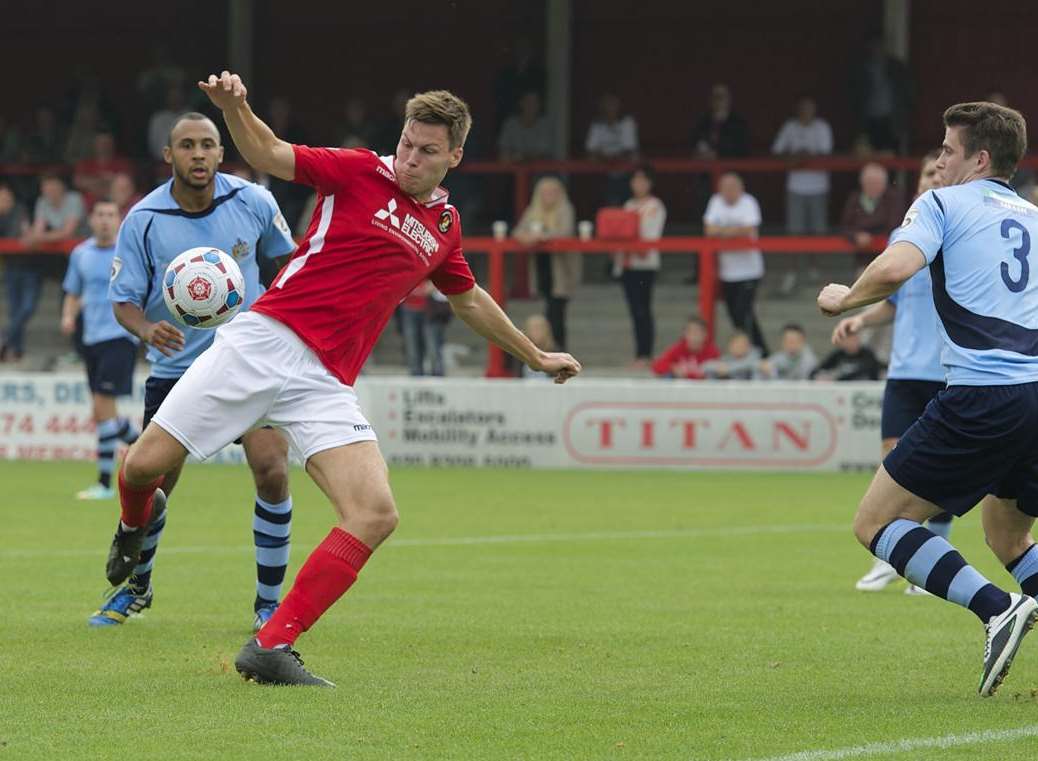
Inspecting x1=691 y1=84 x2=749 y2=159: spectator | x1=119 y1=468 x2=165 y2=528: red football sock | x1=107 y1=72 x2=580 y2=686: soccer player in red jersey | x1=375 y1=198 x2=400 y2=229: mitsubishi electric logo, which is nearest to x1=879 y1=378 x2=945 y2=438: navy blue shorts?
x1=107 y1=72 x2=580 y2=686: soccer player in red jersey

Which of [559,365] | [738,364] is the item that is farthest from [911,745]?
[738,364]

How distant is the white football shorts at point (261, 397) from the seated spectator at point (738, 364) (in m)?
13.2

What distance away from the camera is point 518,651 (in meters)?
7.99

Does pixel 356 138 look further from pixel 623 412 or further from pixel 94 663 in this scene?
pixel 94 663

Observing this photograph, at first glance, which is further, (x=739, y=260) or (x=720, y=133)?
(x=720, y=133)

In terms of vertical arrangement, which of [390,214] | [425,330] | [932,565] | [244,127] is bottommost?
[425,330]

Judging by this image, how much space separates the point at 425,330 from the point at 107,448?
6.02 meters

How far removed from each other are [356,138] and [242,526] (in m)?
12.4

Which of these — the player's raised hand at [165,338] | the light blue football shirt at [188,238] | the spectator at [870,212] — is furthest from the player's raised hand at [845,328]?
the spectator at [870,212]

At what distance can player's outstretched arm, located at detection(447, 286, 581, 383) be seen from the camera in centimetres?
763

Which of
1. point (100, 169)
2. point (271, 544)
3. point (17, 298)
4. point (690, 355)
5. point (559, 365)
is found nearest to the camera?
point (559, 365)

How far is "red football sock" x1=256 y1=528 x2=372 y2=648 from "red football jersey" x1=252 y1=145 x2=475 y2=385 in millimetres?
683

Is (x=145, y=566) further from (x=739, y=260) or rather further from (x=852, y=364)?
(x=739, y=260)

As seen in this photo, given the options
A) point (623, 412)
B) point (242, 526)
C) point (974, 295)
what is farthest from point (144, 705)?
point (623, 412)
